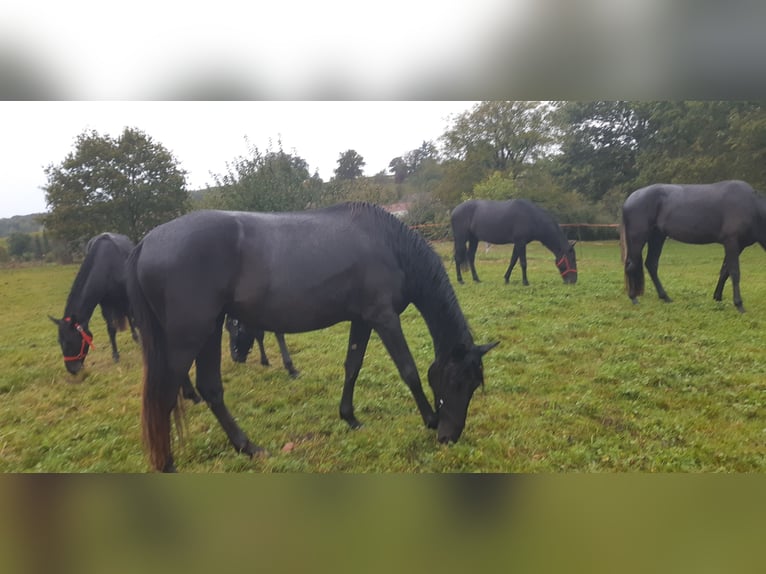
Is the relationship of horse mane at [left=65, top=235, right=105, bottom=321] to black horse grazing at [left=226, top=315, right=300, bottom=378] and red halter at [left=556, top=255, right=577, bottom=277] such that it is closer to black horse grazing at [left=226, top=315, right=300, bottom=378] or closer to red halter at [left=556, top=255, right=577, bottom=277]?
black horse grazing at [left=226, top=315, right=300, bottom=378]

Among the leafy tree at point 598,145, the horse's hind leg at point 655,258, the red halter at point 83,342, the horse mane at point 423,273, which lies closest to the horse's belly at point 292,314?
the horse mane at point 423,273

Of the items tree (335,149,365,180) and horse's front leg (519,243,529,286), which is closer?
tree (335,149,365,180)

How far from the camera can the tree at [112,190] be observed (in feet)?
7.01

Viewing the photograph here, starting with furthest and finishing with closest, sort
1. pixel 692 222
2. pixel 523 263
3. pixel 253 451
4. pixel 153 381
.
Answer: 1. pixel 523 263
2. pixel 692 222
3. pixel 253 451
4. pixel 153 381

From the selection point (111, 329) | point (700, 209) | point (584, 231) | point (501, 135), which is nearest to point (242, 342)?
point (111, 329)

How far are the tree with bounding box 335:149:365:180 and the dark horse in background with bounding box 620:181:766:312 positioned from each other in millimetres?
2056

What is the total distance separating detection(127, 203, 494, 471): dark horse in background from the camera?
193 cm

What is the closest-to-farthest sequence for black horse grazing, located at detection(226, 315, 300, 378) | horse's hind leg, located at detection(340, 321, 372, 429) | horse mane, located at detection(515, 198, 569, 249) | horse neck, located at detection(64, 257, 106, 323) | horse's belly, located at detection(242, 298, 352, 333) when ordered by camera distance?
horse's belly, located at detection(242, 298, 352, 333)
horse's hind leg, located at detection(340, 321, 372, 429)
horse neck, located at detection(64, 257, 106, 323)
horse mane, located at detection(515, 198, 569, 249)
black horse grazing, located at detection(226, 315, 300, 378)

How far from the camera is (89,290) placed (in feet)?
9.20

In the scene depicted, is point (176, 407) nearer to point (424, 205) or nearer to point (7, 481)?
point (7, 481)

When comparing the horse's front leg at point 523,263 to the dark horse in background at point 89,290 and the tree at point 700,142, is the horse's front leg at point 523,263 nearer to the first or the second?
the tree at point 700,142

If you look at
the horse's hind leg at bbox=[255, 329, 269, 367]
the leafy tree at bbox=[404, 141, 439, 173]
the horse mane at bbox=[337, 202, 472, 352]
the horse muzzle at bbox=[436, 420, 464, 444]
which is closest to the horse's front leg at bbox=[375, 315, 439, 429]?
the horse muzzle at bbox=[436, 420, 464, 444]

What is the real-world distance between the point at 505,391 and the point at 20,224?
11.3ft

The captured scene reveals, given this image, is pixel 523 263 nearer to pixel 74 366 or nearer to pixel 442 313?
pixel 442 313
